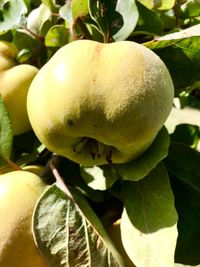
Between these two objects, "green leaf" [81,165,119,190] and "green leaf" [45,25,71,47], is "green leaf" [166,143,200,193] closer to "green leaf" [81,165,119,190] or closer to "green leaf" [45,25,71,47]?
"green leaf" [81,165,119,190]

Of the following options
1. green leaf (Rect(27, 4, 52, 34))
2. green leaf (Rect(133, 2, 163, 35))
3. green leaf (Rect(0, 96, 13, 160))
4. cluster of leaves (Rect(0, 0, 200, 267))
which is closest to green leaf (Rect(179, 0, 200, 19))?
cluster of leaves (Rect(0, 0, 200, 267))

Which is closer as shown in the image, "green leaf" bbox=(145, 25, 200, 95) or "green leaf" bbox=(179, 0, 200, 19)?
"green leaf" bbox=(145, 25, 200, 95)

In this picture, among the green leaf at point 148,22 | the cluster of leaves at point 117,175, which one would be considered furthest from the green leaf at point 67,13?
the green leaf at point 148,22

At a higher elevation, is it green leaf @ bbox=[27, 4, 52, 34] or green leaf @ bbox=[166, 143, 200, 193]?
green leaf @ bbox=[27, 4, 52, 34]

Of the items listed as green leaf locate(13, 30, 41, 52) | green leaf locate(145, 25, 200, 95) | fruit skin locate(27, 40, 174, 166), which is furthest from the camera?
green leaf locate(13, 30, 41, 52)

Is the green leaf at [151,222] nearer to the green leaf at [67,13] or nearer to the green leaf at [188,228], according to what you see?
the green leaf at [188,228]

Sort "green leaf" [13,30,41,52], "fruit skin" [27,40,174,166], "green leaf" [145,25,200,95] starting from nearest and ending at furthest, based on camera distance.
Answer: "fruit skin" [27,40,174,166] → "green leaf" [145,25,200,95] → "green leaf" [13,30,41,52]

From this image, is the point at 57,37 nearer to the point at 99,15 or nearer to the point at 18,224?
the point at 99,15

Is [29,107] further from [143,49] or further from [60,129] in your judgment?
[143,49]
